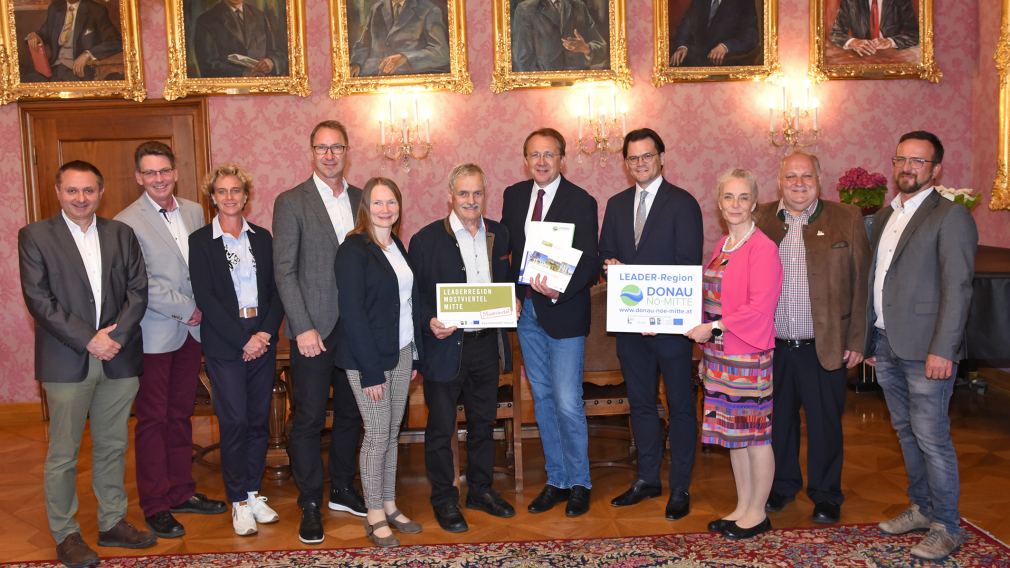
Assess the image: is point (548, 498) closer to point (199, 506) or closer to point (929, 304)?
point (199, 506)

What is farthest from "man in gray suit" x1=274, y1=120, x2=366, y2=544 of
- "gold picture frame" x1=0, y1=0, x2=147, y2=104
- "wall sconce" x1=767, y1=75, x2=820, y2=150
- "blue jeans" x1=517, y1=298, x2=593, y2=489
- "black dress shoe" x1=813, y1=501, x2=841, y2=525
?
"wall sconce" x1=767, y1=75, x2=820, y2=150

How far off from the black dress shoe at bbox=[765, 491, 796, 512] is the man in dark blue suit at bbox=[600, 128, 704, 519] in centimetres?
41

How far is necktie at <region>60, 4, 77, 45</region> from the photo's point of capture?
20.9 feet

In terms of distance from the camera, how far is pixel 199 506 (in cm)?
436

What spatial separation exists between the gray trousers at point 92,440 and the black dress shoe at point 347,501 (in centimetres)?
103

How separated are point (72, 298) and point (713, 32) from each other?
518cm

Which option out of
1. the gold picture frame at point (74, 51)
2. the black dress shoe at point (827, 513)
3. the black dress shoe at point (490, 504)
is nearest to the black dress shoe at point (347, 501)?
the black dress shoe at point (490, 504)

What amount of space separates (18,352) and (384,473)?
4396 mm

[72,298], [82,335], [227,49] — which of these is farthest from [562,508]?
[227,49]

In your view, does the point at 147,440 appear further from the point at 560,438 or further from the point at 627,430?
the point at 627,430

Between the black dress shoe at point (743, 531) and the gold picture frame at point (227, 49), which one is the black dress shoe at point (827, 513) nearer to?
the black dress shoe at point (743, 531)

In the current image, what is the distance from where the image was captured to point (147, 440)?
4137 mm

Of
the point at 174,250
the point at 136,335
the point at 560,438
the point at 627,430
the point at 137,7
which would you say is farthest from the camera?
the point at 137,7

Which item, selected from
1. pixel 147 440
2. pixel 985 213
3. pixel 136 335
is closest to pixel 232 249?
pixel 136 335
